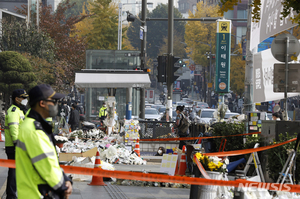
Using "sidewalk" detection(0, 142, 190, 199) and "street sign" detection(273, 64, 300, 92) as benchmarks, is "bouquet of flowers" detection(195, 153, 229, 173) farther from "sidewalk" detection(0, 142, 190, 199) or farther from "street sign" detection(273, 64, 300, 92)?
"street sign" detection(273, 64, 300, 92)

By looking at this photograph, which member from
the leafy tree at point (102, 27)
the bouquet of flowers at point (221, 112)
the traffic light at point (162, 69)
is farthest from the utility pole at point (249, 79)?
the leafy tree at point (102, 27)

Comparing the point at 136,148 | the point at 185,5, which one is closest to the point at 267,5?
the point at 136,148

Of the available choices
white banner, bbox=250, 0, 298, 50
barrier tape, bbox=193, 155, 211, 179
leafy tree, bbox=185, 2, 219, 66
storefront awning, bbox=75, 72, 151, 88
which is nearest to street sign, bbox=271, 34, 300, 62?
white banner, bbox=250, 0, 298, 50

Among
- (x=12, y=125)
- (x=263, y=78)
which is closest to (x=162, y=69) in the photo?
(x=263, y=78)

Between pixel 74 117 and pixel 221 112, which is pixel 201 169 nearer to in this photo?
pixel 221 112

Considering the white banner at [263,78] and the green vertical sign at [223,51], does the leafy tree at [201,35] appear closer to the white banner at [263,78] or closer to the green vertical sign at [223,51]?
the green vertical sign at [223,51]

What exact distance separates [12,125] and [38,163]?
361 centimetres

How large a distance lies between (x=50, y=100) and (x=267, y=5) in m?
7.34

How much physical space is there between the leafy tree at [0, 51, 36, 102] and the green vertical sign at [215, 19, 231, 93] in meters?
13.2

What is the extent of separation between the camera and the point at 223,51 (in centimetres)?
3206

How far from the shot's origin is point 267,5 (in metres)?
9.96

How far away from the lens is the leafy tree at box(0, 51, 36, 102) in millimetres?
24578

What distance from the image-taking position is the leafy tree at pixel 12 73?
24.6m

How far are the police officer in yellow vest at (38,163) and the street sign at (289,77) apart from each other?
5.59 metres
